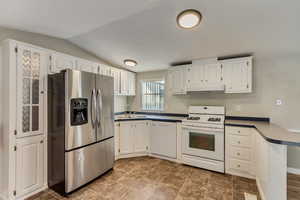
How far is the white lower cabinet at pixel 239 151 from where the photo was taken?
260cm

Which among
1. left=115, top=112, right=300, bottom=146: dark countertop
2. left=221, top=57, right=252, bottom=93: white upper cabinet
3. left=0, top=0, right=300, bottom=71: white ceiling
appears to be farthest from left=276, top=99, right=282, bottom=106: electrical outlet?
left=0, top=0, right=300, bottom=71: white ceiling

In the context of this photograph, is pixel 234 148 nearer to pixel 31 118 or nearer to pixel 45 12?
pixel 31 118

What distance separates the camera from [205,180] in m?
2.57

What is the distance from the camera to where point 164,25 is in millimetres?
2316

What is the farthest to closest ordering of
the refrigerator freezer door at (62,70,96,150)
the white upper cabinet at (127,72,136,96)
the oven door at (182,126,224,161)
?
1. the white upper cabinet at (127,72,136,96)
2. the oven door at (182,126,224,161)
3. the refrigerator freezer door at (62,70,96,150)

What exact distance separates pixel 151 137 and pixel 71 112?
2084mm

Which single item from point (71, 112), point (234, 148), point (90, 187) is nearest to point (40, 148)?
point (71, 112)

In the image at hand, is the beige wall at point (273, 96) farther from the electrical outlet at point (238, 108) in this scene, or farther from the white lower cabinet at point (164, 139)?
the white lower cabinet at point (164, 139)

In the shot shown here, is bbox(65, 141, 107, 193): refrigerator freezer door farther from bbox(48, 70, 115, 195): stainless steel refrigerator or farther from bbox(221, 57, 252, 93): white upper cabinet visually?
bbox(221, 57, 252, 93): white upper cabinet

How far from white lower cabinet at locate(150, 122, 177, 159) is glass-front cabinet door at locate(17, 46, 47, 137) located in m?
2.31

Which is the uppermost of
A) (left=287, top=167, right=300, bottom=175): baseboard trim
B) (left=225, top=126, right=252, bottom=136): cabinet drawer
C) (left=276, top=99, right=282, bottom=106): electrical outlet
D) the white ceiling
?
the white ceiling

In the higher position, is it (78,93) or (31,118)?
(78,93)

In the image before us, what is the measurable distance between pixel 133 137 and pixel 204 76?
7.41ft

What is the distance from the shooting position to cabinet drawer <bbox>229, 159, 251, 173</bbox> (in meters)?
2.62
